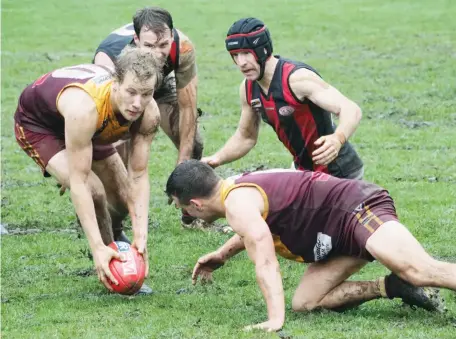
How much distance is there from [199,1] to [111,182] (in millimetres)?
22884

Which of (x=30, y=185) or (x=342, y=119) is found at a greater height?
(x=342, y=119)

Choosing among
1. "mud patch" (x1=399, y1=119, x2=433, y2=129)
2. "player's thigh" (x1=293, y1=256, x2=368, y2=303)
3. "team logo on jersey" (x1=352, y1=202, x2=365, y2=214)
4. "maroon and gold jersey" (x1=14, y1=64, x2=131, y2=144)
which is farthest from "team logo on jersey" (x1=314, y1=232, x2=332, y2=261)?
"mud patch" (x1=399, y1=119, x2=433, y2=129)

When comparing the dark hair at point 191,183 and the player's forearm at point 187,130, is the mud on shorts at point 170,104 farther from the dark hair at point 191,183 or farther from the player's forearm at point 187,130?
the dark hair at point 191,183

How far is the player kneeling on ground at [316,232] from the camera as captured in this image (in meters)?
6.81

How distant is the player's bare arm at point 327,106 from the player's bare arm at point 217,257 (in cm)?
89

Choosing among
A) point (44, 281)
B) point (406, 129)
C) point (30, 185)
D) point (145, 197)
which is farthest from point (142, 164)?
point (406, 129)

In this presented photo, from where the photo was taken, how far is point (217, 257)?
307 inches

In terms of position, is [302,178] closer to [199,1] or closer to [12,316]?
[12,316]

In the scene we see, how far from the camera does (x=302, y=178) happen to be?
7.33 m

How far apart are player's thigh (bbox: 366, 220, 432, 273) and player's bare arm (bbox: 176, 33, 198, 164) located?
3.46 meters

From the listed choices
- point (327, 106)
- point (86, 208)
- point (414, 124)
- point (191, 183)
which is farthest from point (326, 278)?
point (414, 124)

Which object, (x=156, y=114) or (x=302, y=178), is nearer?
(x=302, y=178)

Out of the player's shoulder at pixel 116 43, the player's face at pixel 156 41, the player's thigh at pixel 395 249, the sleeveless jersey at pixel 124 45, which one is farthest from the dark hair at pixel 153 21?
the player's thigh at pixel 395 249

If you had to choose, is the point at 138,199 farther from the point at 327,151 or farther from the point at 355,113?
the point at 355,113
